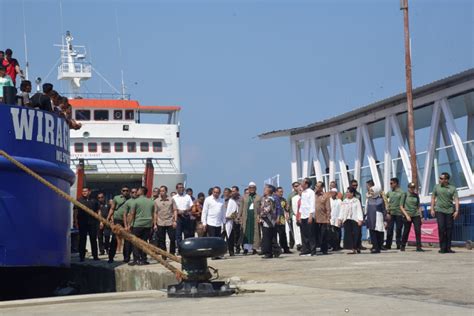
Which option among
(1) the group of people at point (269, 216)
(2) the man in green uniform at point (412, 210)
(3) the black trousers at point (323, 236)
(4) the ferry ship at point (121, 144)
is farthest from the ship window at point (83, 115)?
(2) the man in green uniform at point (412, 210)

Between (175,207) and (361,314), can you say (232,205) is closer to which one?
(175,207)

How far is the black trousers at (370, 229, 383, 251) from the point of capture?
1686 cm

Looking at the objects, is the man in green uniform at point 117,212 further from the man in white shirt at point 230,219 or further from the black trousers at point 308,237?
the black trousers at point 308,237

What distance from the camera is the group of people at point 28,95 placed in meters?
13.7

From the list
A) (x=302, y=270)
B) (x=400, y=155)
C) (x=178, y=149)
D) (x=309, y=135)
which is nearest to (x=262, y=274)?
(x=302, y=270)

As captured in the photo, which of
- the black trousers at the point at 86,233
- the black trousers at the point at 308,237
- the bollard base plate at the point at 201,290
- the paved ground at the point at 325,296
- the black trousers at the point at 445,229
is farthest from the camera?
the black trousers at the point at 86,233

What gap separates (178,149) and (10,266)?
22.0 m

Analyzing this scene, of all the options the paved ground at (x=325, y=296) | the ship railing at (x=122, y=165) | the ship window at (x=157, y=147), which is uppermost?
the ship window at (x=157, y=147)

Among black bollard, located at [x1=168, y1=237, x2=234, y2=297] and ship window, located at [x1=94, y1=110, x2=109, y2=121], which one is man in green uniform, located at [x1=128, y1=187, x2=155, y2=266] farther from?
ship window, located at [x1=94, y1=110, x2=109, y2=121]

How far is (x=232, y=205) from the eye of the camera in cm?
1784

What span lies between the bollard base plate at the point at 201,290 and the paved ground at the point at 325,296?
0.23 m

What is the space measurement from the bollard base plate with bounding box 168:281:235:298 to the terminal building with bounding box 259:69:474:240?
10.5m

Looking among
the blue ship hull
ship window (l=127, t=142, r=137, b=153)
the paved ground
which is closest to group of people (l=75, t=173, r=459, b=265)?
the blue ship hull

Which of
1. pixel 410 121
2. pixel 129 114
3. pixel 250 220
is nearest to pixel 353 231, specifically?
pixel 250 220
